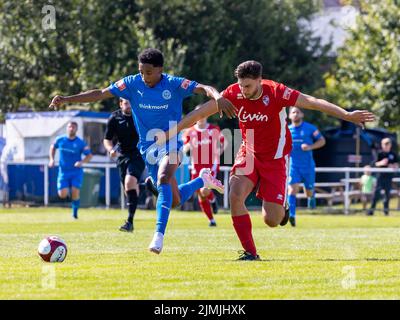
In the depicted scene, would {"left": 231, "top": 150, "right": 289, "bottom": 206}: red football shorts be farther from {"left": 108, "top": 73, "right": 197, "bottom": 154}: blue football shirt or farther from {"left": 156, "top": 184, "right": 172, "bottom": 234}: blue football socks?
{"left": 108, "top": 73, "right": 197, "bottom": 154}: blue football shirt

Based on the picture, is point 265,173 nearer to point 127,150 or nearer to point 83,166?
point 127,150

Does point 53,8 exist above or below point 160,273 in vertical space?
above

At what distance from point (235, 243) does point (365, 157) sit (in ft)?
60.8

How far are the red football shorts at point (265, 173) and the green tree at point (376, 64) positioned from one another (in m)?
20.4

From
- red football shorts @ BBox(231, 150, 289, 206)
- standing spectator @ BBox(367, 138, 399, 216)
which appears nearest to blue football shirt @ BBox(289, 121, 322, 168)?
standing spectator @ BBox(367, 138, 399, 216)

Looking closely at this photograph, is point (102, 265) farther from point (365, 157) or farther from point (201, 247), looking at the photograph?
point (365, 157)

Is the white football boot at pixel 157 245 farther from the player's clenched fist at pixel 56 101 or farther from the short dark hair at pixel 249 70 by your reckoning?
the player's clenched fist at pixel 56 101

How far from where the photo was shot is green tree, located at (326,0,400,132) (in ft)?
104

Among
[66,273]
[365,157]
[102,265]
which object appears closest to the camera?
[66,273]

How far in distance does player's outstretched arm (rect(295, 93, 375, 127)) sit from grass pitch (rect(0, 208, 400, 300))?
56.7 inches

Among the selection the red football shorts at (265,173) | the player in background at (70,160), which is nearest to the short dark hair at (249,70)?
the red football shorts at (265,173)

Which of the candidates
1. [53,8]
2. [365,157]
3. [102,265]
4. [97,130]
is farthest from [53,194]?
[102,265]

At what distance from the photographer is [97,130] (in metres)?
31.1

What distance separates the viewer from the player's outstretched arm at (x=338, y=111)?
10367 millimetres
